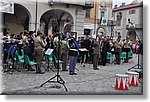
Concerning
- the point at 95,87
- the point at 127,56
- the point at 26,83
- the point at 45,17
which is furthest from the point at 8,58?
the point at 45,17

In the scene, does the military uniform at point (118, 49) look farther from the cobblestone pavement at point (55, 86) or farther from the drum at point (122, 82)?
the drum at point (122, 82)

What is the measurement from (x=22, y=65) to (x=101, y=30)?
25.6 metres

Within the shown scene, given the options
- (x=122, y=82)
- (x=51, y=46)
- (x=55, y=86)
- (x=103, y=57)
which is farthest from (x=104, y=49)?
(x=55, y=86)

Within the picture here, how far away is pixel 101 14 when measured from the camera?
1340 inches

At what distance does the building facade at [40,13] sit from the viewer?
19.2 m

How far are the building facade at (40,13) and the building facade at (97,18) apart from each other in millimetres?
8046

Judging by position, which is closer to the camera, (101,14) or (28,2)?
(28,2)

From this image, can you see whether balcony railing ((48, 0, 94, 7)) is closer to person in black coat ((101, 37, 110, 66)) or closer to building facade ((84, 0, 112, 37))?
person in black coat ((101, 37, 110, 66))

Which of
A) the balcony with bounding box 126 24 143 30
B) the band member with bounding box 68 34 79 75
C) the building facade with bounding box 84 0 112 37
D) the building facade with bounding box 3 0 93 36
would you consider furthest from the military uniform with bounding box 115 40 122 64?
the building facade with bounding box 84 0 112 37

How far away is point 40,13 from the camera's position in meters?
19.8

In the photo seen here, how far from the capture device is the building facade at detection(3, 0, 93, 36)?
757 inches

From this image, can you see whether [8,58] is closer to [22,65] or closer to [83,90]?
[22,65]

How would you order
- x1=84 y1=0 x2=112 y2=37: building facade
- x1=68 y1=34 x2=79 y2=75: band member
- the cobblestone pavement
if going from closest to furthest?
the cobblestone pavement < x1=68 y1=34 x2=79 y2=75: band member < x1=84 y1=0 x2=112 y2=37: building facade

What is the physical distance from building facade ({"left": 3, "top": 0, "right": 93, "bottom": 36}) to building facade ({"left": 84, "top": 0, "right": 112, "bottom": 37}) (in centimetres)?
805
